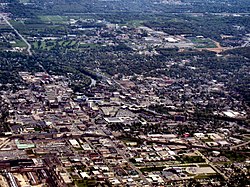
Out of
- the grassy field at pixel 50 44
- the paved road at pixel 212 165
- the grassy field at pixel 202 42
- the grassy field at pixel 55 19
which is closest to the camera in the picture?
the paved road at pixel 212 165

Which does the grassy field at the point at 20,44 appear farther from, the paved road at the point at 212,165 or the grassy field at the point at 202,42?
the paved road at the point at 212,165

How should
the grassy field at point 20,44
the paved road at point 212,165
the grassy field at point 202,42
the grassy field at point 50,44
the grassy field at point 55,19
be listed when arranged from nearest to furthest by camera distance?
the paved road at point 212,165
the grassy field at point 50,44
the grassy field at point 20,44
the grassy field at point 202,42
the grassy field at point 55,19

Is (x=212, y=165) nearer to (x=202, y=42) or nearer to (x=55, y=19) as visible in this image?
(x=202, y=42)

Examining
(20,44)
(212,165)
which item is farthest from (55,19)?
(212,165)

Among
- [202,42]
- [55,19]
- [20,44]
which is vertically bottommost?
[202,42]

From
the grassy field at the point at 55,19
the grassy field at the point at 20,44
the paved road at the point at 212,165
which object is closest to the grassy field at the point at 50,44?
the grassy field at the point at 20,44

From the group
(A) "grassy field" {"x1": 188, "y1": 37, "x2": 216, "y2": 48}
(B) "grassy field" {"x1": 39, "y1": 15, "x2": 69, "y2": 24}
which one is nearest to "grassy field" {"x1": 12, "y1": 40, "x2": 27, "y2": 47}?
(B) "grassy field" {"x1": 39, "y1": 15, "x2": 69, "y2": 24}

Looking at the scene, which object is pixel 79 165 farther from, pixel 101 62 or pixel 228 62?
pixel 228 62

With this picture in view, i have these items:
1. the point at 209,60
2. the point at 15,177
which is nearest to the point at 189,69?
the point at 209,60

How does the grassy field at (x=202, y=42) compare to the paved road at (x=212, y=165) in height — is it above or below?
above

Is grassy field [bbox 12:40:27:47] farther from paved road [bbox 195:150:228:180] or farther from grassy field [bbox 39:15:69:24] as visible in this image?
paved road [bbox 195:150:228:180]

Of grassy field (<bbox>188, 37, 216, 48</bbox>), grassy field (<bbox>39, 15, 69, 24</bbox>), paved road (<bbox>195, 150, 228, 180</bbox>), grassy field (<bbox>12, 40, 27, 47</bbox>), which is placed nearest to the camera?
paved road (<bbox>195, 150, 228, 180</bbox>)
